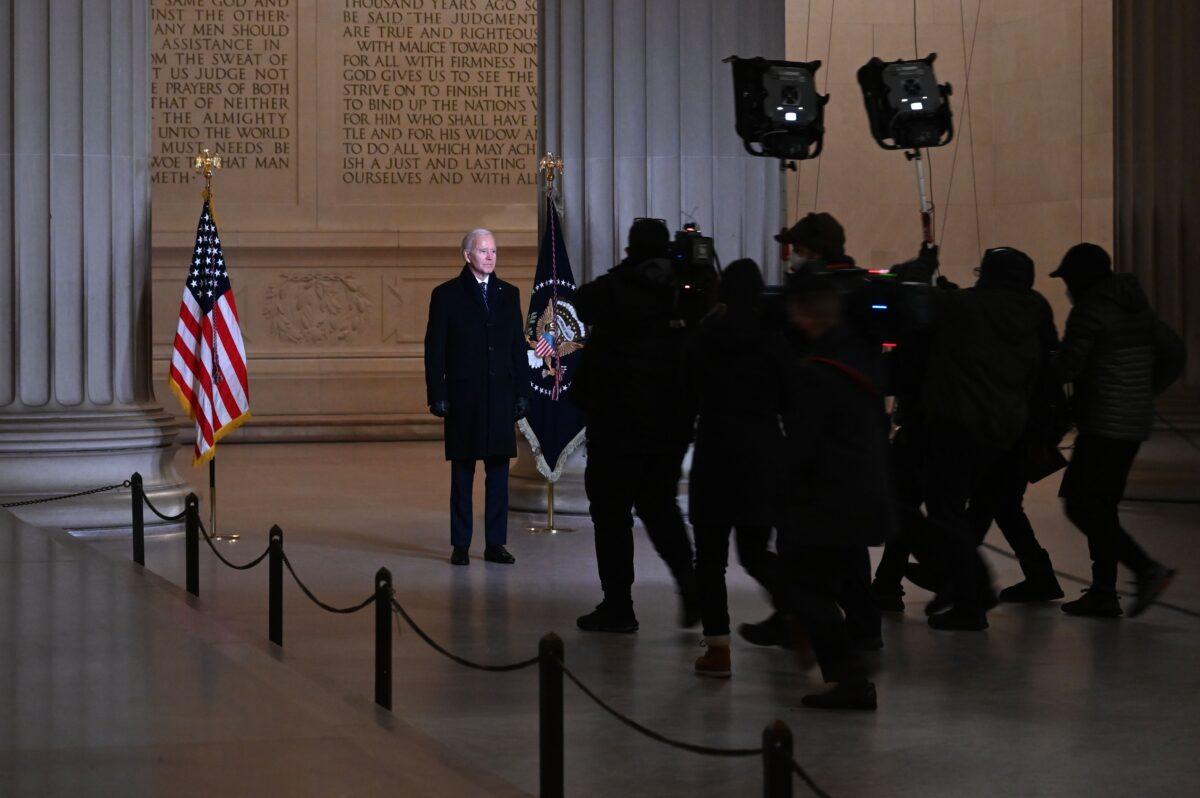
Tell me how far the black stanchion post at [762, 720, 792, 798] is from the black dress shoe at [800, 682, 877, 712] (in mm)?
2425

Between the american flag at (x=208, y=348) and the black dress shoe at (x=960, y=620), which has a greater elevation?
the american flag at (x=208, y=348)

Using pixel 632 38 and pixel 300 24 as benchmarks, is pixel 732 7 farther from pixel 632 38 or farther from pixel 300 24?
pixel 300 24

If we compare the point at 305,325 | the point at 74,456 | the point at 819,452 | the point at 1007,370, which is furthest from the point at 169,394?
the point at 819,452

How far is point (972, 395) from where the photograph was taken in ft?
25.0

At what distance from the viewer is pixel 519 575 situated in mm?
9359

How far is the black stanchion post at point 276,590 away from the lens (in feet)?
23.4

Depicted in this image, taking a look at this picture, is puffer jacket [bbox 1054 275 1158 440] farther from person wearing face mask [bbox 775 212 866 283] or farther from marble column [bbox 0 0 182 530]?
marble column [bbox 0 0 182 530]

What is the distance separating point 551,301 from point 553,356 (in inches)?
14.2

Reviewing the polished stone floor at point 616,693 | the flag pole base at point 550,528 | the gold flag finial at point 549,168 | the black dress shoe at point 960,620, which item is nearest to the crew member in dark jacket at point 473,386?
the polished stone floor at point 616,693

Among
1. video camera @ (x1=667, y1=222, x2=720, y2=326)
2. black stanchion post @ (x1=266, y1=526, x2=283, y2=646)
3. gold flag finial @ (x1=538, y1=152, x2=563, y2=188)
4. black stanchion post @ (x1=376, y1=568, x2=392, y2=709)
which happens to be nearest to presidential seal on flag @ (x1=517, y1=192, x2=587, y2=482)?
gold flag finial @ (x1=538, y1=152, x2=563, y2=188)

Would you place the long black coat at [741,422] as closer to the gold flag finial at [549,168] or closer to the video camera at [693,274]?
the video camera at [693,274]

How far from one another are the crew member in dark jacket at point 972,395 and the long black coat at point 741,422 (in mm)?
1244

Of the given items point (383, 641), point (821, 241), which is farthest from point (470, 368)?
point (383, 641)

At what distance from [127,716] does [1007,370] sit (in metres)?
4.17
